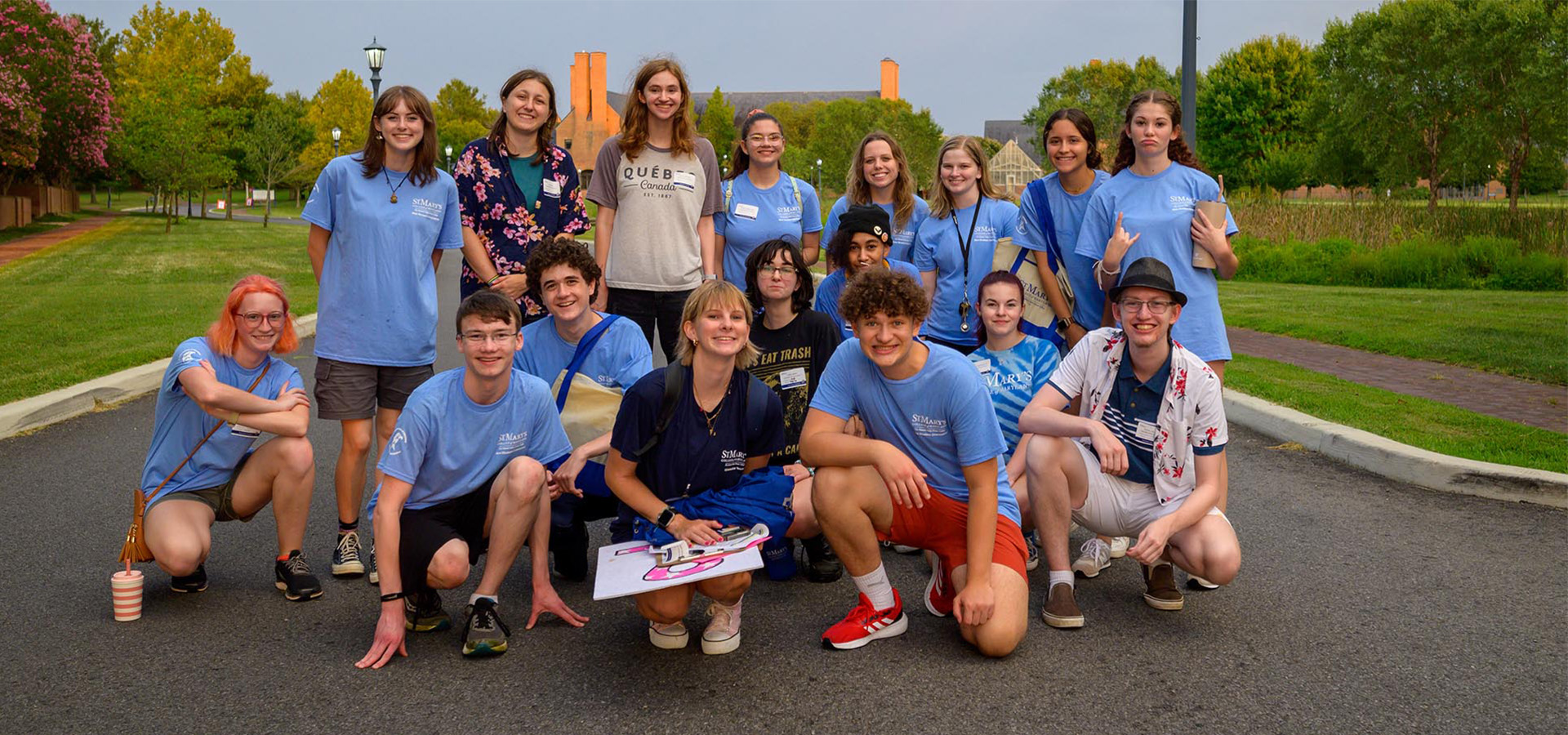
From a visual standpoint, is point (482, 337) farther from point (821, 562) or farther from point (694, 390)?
point (821, 562)

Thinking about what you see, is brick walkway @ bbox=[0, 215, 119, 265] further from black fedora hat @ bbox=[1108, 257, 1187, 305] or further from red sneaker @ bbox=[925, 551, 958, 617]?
black fedora hat @ bbox=[1108, 257, 1187, 305]

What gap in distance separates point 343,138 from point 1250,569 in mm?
64578

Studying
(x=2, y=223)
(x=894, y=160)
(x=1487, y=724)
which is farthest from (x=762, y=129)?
(x=2, y=223)

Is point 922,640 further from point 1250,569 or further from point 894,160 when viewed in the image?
point 894,160

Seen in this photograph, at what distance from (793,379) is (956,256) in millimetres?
1290

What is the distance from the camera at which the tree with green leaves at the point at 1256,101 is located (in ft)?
209

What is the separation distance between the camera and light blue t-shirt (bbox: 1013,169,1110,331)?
5691mm

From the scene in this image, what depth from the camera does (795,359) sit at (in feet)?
17.0

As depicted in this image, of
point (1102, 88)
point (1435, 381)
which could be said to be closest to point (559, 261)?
point (1435, 381)

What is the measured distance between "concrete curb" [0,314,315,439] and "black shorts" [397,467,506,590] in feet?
17.4

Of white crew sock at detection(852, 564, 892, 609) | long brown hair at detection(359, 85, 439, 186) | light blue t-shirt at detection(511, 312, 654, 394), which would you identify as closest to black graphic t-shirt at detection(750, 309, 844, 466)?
light blue t-shirt at detection(511, 312, 654, 394)

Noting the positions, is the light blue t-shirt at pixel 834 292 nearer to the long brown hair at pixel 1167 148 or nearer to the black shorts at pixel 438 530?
the long brown hair at pixel 1167 148

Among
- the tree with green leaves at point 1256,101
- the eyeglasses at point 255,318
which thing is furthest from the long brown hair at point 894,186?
the tree with green leaves at point 1256,101

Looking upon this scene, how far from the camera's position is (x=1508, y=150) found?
33.4 m
